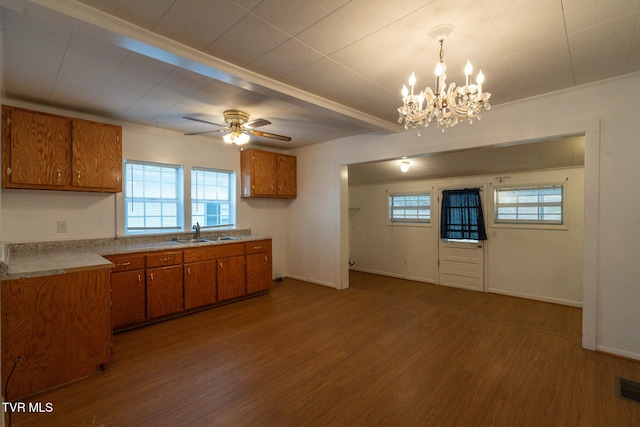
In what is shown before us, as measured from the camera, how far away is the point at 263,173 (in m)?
5.03

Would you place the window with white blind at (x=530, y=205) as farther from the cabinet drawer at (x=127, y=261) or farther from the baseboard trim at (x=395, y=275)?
the cabinet drawer at (x=127, y=261)

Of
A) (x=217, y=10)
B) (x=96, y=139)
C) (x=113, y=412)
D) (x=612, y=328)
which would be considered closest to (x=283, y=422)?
(x=113, y=412)

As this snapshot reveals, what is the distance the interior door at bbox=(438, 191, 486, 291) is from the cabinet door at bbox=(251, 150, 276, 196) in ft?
10.6

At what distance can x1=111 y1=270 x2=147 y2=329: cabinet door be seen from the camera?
10.3 feet

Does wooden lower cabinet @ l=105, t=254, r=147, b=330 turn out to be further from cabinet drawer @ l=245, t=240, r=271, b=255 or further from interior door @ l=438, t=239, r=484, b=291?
interior door @ l=438, t=239, r=484, b=291

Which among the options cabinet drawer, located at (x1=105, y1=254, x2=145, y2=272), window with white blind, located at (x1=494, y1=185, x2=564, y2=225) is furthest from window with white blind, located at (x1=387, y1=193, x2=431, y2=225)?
cabinet drawer, located at (x1=105, y1=254, x2=145, y2=272)

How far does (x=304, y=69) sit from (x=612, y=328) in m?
3.71

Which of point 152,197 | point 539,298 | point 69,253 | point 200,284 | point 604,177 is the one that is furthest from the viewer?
point 539,298

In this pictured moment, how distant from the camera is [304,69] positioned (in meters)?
2.42

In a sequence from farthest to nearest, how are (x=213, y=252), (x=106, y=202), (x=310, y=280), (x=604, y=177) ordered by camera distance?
(x=310, y=280) < (x=213, y=252) < (x=106, y=202) < (x=604, y=177)

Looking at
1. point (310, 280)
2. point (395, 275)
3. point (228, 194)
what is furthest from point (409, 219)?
point (228, 194)

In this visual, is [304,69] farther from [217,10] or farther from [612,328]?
[612,328]

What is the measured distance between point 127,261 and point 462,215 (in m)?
5.19

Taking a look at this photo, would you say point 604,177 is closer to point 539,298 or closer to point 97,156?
point 539,298
